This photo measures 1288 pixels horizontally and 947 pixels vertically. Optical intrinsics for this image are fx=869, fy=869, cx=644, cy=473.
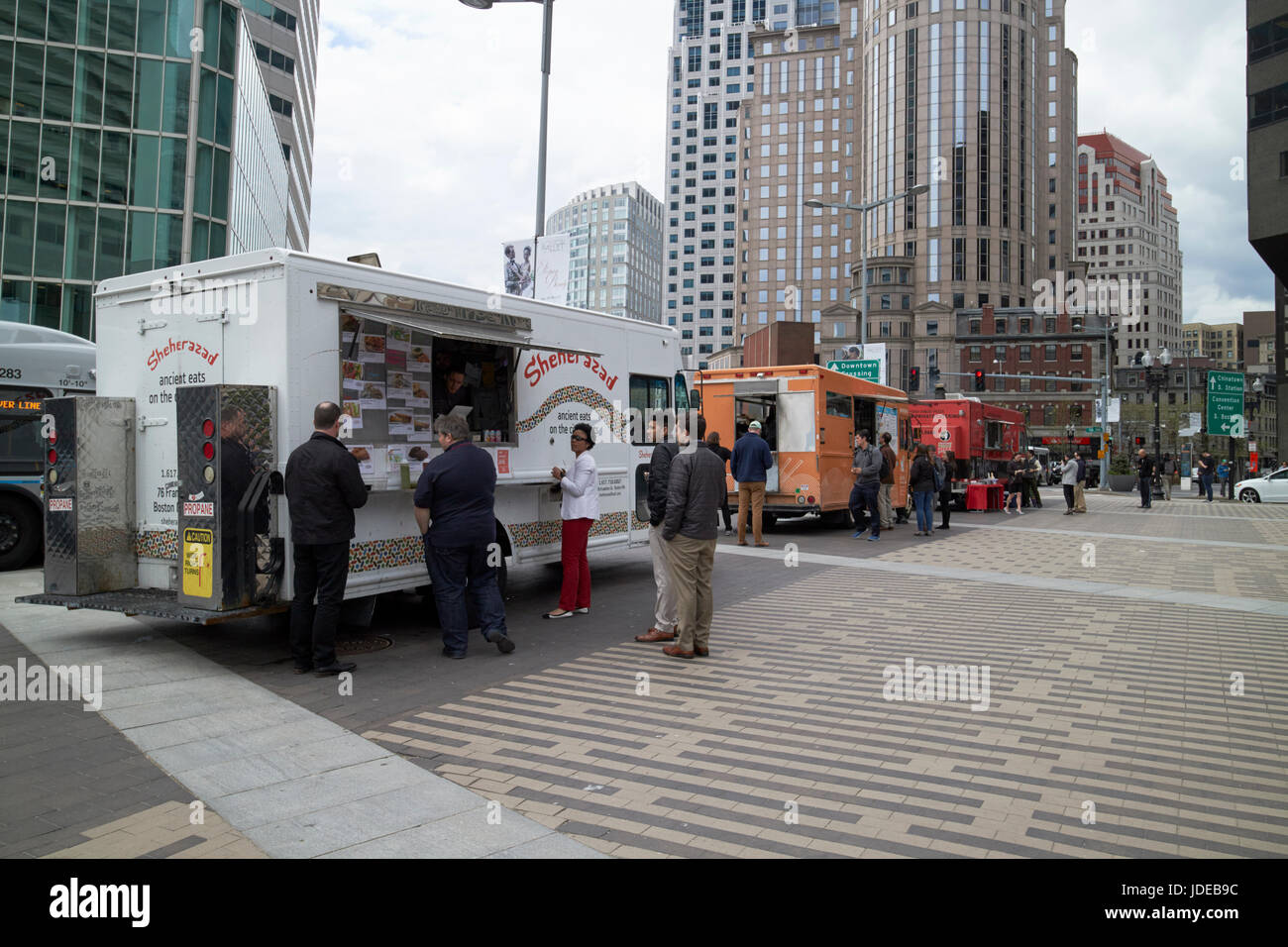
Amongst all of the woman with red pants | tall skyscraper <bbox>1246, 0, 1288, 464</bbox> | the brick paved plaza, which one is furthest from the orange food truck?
tall skyscraper <bbox>1246, 0, 1288, 464</bbox>

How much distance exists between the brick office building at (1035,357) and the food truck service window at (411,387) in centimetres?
9550

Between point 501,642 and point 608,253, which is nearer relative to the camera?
point 501,642

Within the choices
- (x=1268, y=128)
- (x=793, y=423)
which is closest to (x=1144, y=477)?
(x=1268, y=128)

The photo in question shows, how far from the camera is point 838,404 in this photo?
18266 mm

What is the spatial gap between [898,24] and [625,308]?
57.6 metres

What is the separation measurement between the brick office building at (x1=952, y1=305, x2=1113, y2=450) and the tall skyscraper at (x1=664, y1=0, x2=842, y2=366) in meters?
63.9

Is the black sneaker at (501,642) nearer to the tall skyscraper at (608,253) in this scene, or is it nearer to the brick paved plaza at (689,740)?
the brick paved plaza at (689,740)

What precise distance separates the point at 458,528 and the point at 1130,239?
628 ft

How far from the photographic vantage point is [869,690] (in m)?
6.37

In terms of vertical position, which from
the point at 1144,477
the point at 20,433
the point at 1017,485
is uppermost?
the point at 20,433

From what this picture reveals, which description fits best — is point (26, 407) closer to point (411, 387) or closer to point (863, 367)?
point (411, 387)

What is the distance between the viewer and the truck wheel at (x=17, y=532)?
39.6 ft

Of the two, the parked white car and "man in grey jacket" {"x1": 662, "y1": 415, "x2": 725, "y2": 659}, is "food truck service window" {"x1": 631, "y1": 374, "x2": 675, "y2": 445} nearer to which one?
"man in grey jacket" {"x1": 662, "y1": 415, "x2": 725, "y2": 659}

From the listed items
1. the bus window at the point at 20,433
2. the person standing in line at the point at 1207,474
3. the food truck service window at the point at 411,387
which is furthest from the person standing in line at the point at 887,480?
the person standing in line at the point at 1207,474
